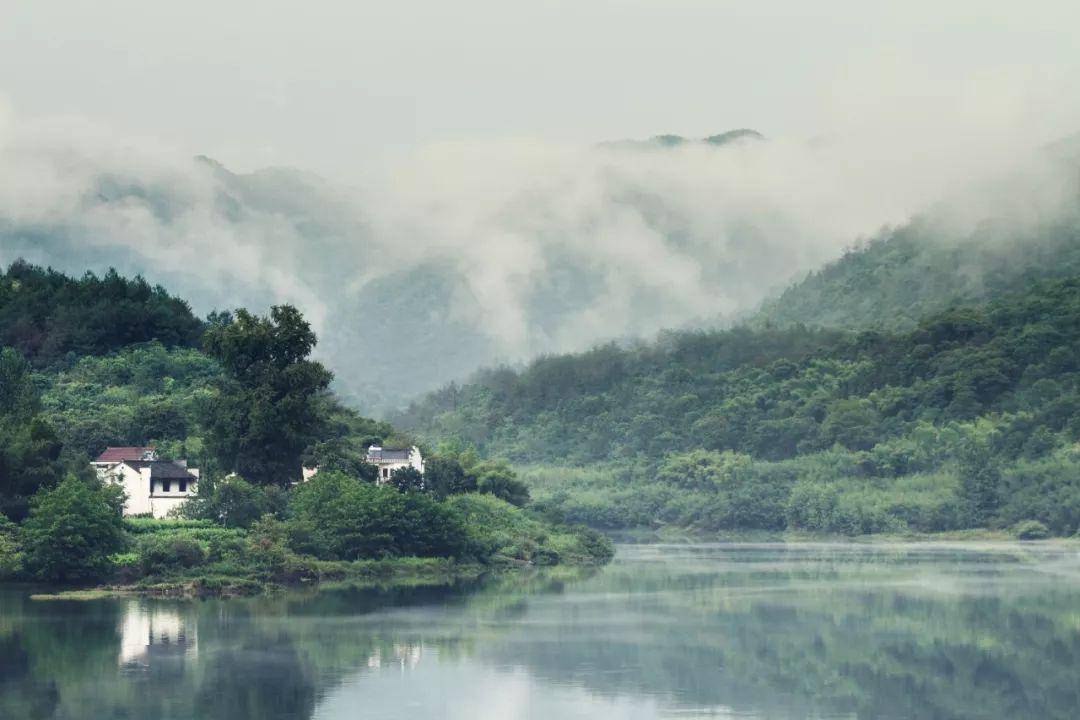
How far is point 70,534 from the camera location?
6219 cm

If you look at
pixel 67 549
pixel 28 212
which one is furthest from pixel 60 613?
pixel 28 212

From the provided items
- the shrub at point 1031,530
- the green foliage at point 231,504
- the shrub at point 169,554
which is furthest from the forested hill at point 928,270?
the shrub at point 169,554

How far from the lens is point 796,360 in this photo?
6270 inches

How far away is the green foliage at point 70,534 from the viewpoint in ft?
204

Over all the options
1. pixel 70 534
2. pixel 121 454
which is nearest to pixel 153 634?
pixel 70 534

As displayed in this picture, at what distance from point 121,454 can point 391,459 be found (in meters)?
18.3

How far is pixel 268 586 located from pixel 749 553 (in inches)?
1621

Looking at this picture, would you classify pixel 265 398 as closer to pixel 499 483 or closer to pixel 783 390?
pixel 499 483

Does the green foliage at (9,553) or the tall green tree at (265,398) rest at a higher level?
the tall green tree at (265,398)

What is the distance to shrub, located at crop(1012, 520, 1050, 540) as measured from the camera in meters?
116

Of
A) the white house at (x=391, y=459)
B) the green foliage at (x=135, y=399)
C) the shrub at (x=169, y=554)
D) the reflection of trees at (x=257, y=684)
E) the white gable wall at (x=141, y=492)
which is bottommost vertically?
the reflection of trees at (x=257, y=684)

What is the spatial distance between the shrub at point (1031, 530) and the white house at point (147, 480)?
202ft

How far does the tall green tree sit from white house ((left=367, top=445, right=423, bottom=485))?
11996mm

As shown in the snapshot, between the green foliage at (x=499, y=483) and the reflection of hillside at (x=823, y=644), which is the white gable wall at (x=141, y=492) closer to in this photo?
the reflection of hillside at (x=823, y=644)
